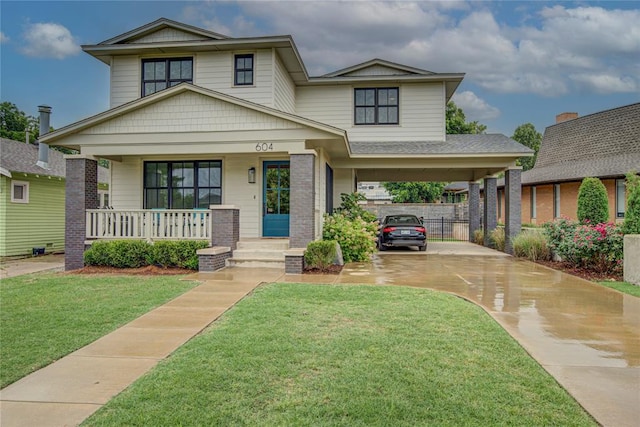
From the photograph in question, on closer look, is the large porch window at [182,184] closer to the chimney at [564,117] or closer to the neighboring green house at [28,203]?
the neighboring green house at [28,203]

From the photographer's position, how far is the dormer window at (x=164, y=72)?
1495 centimetres

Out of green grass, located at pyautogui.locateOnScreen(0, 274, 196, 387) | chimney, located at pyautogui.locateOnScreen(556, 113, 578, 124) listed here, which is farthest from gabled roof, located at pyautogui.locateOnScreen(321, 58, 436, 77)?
chimney, located at pyautogui.locateOnScreen(556, 113, 578, 124)

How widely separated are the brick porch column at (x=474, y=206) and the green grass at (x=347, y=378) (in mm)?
16581

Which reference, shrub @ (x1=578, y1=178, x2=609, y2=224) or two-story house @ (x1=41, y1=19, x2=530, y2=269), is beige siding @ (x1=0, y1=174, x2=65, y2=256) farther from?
shrub @ (x1=578, y1=178, x2=609, y2=224)

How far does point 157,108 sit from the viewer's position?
1195cm

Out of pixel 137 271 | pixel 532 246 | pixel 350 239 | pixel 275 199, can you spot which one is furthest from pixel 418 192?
pixel 137 271

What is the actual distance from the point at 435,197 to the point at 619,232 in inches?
1274

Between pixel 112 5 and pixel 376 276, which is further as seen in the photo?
Answer: pixel 112 5

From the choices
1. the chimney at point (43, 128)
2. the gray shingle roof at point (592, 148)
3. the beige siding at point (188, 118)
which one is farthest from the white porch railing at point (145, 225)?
the gray shingle roof at point (592, 148)

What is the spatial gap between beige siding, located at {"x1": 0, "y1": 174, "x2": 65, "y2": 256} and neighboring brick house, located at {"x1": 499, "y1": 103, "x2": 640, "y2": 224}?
23.9 m

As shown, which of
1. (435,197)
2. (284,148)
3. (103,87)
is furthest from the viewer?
(435,197)

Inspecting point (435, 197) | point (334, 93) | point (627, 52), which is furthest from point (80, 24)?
point (435, 197)

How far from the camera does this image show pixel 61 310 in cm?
665

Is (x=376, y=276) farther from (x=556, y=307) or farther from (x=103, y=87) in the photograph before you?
(x=103, y=87)
